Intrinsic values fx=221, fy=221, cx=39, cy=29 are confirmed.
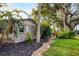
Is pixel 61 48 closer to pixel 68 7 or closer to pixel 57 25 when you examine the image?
pixel 57 25

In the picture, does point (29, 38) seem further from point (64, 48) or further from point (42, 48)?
point (64, 48)

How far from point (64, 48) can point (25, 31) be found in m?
0.76

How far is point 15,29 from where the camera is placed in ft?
13.2

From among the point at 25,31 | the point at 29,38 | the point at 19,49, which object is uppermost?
the point at 25,31

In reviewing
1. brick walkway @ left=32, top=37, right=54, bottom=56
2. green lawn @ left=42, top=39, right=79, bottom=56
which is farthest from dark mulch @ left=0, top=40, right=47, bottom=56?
green lawn @ left=42, top=39, right=79, bottom=56

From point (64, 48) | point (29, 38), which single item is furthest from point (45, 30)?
point (64, 48)

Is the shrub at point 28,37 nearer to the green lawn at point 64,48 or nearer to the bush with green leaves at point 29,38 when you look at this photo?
the bush with green leaves at point 29,38

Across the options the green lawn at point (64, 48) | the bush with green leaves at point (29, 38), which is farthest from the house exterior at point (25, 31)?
the green lawn at point (64, 48)

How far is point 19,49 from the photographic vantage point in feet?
12.4

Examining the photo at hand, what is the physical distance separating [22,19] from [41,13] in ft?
1.14

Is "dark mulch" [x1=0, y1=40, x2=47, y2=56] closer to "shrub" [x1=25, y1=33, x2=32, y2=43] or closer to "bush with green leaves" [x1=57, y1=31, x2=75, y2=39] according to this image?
"shrub" [x1=25, y1=33, x2=32, y2=43]

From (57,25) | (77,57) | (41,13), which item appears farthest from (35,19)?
(77,57)

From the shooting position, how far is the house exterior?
3.84m

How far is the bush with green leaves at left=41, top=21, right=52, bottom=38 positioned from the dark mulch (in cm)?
13
